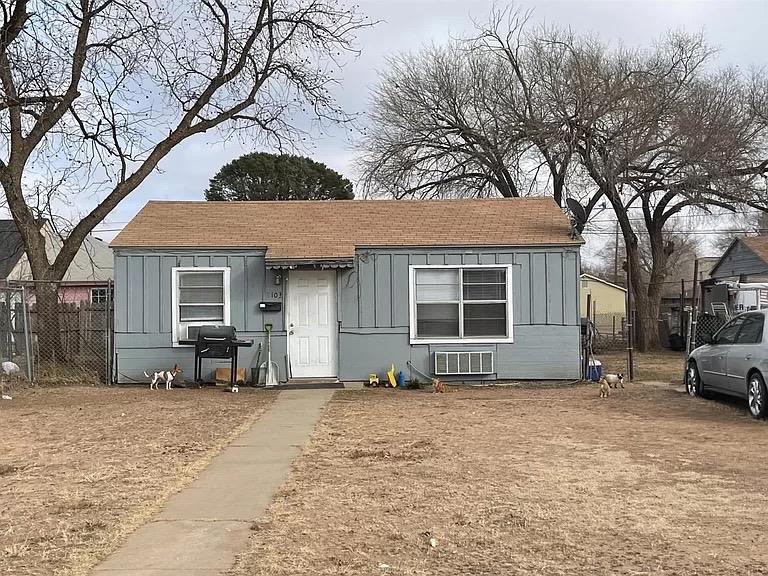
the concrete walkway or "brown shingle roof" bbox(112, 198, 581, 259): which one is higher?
"brown shingle roof" bbox(112, 198, 581, 259)

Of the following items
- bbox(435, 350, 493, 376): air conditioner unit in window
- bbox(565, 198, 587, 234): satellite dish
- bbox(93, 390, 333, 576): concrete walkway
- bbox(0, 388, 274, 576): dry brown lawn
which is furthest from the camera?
bbox(565, 198, 587, 234): satellite dish

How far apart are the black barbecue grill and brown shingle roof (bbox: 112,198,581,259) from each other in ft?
5.50

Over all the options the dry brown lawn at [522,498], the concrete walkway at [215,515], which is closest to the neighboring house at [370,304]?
the dry brown lawn at [522,498]

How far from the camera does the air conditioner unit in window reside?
49.6 ft

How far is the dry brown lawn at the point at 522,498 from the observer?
15.5 ft

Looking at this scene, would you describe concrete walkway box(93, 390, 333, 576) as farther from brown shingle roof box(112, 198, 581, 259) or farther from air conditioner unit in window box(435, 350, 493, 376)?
brown shingle roof box(112, 198, 581, 259)

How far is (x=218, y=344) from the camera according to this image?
14156 millimetres

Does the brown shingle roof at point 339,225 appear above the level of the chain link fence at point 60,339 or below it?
above

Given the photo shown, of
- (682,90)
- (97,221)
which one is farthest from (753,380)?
(682,90)

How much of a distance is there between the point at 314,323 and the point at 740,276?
48.1 feet

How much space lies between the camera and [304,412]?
37.9 ft

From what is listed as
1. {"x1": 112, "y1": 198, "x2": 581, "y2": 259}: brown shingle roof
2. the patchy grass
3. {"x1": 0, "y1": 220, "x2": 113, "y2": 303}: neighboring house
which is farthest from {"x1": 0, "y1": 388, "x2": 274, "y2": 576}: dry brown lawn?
{"x1": 0, "y1": 220, "x2": 113, "y2": 303}: neighboring house

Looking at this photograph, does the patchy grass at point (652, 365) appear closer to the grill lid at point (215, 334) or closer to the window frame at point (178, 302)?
the grill lid at point (215, 334)

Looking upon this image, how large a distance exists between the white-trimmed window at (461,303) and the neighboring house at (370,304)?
0.06ft
